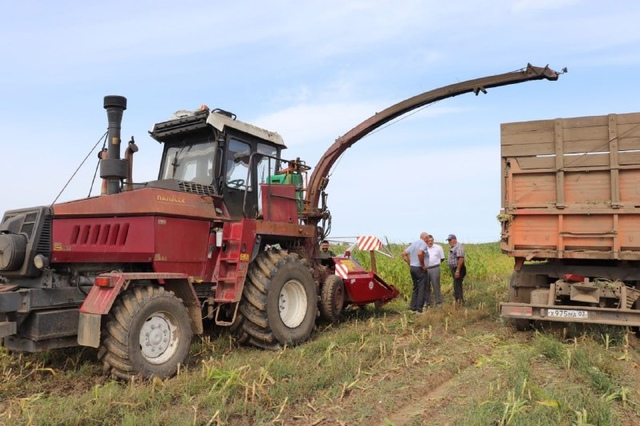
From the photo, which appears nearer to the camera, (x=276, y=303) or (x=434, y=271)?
(x=276, y=303)

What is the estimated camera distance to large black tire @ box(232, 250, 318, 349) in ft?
21.3

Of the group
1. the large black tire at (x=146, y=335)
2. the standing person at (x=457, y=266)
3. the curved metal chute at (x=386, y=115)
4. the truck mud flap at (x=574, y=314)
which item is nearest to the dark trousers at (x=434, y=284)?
the standing person at (x=457, y=266)

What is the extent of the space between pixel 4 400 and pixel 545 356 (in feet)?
17.2

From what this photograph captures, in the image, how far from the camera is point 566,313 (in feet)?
21.3

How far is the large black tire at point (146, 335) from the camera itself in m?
4.99

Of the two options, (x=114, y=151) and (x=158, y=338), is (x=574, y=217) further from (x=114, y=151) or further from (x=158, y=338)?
(x=114, y=151)

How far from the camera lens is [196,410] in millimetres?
4008

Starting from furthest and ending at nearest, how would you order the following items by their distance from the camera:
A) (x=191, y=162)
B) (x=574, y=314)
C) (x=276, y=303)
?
1. (x=191, y=162)
2. (x=276, y=303)
3. (x=574, y=314)

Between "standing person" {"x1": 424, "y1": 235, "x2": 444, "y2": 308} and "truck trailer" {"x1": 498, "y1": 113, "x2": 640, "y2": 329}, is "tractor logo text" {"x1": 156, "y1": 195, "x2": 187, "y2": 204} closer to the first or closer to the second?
"truck trailer" {"x1": 498, "y1": 113, "x2": 640, "y2": 329}

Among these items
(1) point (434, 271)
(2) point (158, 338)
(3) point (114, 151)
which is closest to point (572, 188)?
(1) point (434, 271)

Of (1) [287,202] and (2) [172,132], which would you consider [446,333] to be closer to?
(1) [287,202]

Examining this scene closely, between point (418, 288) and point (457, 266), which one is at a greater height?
point (457, 266)

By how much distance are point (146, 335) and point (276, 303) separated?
1.82m

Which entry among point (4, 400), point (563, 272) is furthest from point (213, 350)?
point (563, 272)
